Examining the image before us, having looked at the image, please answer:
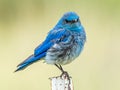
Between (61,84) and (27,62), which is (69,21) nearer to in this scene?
(27,62)

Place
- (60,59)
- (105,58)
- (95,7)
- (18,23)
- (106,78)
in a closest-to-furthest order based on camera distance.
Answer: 1. (60,59)
2. (106,78)
3. (105,58)
4. (18,23)
5. (95,7)

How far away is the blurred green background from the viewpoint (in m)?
9.58

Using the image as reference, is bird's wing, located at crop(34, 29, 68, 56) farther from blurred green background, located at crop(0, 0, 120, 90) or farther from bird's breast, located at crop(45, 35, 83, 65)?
blurred green background, located at crop(0, 0, 120, 90)

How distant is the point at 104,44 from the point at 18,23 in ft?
4.78

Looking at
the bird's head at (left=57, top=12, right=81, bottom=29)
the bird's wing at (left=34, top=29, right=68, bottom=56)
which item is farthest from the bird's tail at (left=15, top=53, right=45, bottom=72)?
the bird's head at (left=57, top=12, right=81, bottom=29)

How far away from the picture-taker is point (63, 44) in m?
8.28

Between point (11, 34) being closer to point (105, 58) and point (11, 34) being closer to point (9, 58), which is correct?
point (9, 58)

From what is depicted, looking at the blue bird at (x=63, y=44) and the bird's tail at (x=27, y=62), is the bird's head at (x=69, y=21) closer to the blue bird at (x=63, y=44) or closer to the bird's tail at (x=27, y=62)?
the blue bird at (x=63, y=44)

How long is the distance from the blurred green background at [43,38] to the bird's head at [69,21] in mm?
1230

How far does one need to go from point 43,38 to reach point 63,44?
9.13ft

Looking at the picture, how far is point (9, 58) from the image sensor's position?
10.3 meters

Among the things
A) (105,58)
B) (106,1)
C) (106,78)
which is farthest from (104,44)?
(106,1)

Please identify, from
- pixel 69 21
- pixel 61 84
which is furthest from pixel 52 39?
pixel 61 84

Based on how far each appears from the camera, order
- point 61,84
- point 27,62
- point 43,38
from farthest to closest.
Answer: point 43,38, point 27,62, point 61,84
